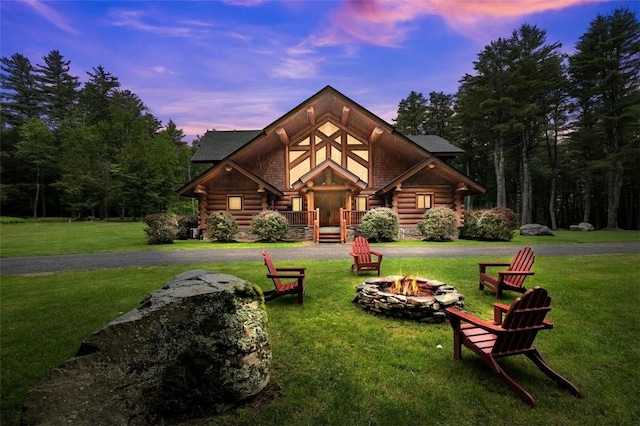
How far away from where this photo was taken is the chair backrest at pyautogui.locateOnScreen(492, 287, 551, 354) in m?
3.58

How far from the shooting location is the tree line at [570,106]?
24.5 metres

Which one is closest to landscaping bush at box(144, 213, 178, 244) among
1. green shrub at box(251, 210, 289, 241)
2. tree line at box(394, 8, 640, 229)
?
green shrub at box(251, 210, 289, 241)

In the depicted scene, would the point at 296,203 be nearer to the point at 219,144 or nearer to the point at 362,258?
the point at 219,144

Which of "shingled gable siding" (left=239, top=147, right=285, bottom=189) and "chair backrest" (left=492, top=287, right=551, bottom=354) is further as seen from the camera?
"shingled gable siding" (left=239, top=147, right=285, bottom=189)

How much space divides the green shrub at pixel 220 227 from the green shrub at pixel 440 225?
12189mm

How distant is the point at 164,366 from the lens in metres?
3.13

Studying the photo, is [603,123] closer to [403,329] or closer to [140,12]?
[403,329]

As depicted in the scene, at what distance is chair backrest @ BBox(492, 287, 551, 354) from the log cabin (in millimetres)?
14293

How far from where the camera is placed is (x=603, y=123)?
25.3 metres

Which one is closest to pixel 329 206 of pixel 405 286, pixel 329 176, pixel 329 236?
pixel 329 176

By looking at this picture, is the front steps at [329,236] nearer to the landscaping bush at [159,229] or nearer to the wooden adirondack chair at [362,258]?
the wooden adirondack chair at [362,258]

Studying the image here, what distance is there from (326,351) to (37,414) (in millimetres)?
3236

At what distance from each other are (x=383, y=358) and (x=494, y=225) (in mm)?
16651

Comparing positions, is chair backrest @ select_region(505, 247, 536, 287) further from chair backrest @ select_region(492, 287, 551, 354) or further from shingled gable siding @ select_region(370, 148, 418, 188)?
shingled gable siding @ select_region(370, 148, 418, 188)
